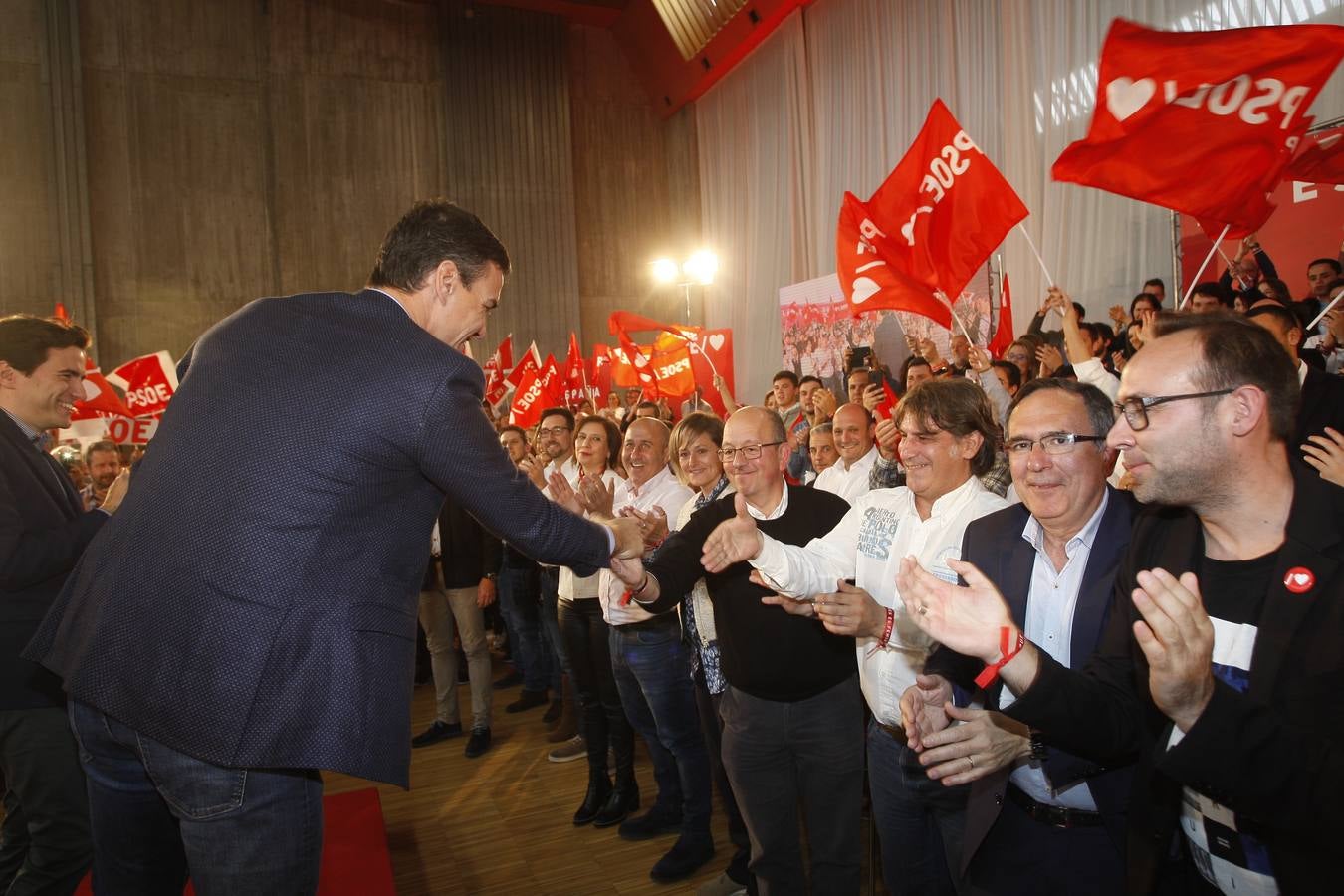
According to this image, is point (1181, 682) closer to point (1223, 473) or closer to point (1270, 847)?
point (1270, 847)

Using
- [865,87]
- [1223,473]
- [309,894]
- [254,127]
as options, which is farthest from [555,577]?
[254,127]

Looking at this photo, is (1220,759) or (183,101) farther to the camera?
(183,101)

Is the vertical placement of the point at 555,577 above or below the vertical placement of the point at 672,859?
above

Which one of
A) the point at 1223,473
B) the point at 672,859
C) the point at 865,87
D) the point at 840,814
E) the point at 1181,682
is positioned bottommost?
the point at 672,859

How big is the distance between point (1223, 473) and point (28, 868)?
10.2 feet

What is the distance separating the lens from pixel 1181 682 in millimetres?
1382

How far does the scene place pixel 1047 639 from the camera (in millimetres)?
2111

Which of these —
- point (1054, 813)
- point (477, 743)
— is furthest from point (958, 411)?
point (477, 743)

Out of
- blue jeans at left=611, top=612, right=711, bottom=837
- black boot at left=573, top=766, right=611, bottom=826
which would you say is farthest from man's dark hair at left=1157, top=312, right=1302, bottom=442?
black boot at left=573, top=766, right=611, bottom=826

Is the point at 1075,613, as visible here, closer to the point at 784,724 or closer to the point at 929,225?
the point at 784,724

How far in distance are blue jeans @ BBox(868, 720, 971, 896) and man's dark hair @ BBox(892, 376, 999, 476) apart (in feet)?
2.84

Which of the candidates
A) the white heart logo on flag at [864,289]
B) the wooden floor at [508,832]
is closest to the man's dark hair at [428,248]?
the wooden floor at [508,832]

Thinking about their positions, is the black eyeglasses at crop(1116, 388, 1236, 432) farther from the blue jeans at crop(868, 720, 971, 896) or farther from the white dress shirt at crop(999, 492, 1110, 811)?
the blue jeans at crop(868, 720, 971, 896)

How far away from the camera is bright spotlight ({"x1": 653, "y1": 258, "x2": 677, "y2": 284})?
14.9 m
